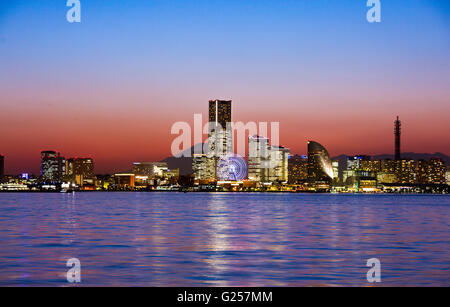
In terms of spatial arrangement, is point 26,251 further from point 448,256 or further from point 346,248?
point 448,256

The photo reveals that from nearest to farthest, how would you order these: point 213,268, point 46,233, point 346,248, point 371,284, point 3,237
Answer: point 371,284, point 213,268, point 346,248, point 3,237, point 46,233

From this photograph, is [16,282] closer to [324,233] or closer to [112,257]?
[112,257]

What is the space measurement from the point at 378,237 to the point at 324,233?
546 centimetres

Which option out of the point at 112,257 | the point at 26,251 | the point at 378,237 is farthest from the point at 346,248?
the point at 26,251

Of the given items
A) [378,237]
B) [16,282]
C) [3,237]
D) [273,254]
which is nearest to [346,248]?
[273,254]

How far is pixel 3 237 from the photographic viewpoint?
48375 millimetres

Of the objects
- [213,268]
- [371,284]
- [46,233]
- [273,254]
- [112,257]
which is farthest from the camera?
[46,233]
